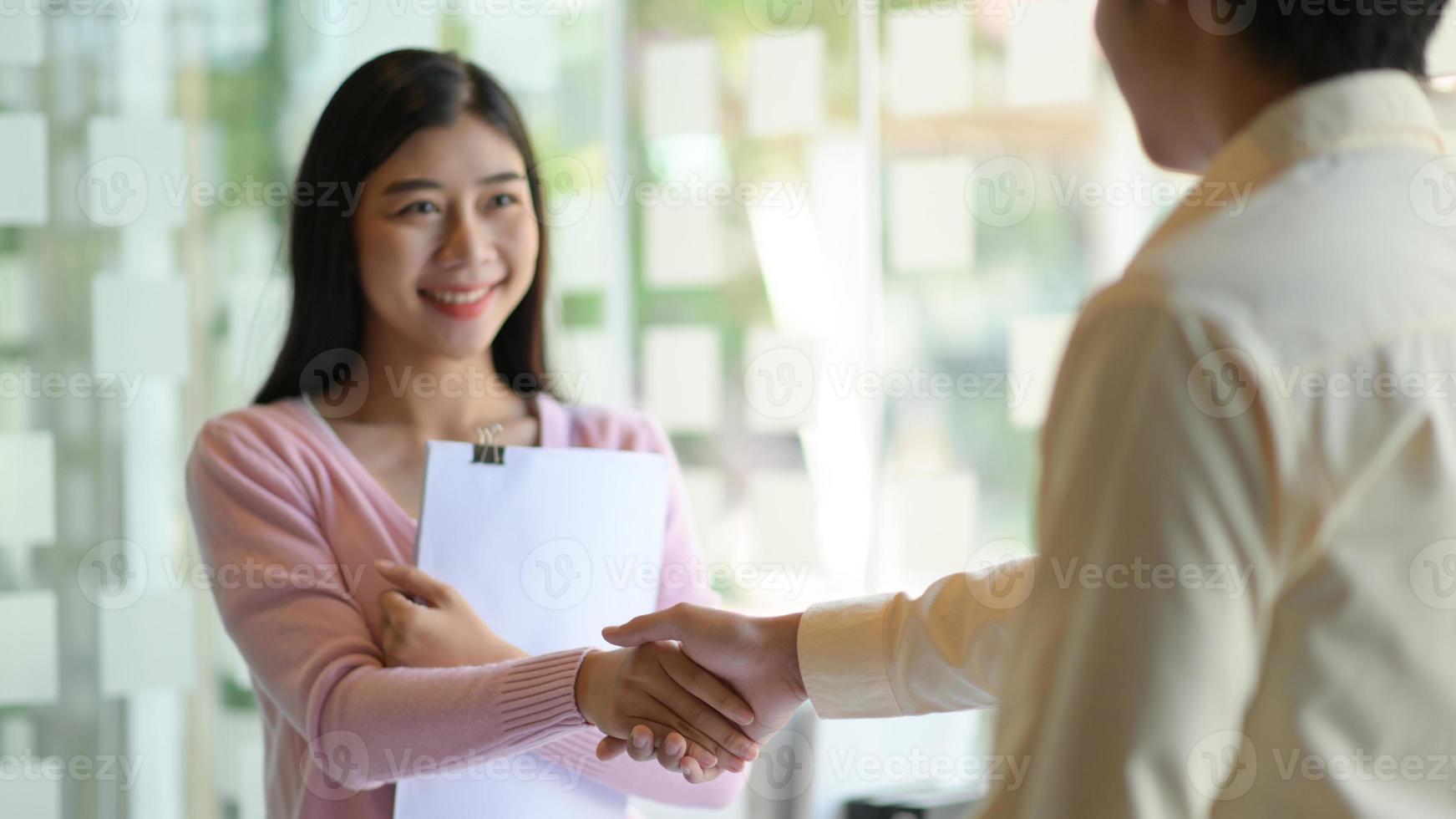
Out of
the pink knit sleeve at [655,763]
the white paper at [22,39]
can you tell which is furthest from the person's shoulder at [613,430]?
the white paper at [22,39]

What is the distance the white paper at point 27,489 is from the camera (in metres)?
2.58

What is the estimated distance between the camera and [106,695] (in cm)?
265

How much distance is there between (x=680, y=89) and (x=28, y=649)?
7.71 feet

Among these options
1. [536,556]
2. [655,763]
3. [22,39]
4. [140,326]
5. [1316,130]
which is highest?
[22,39]

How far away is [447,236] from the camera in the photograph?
1757mm

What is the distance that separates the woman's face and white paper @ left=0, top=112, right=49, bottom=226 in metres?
1.16

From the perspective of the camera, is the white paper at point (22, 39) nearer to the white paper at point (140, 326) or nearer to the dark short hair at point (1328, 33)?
the white paper at point (140, 326)

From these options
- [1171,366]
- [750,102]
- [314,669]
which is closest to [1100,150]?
[750,102]

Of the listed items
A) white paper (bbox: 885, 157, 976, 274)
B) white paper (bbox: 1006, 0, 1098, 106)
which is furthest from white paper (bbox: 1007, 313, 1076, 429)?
white paper (bbox: 1006, 0, 1098, 106)

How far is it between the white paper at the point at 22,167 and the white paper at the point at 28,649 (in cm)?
73

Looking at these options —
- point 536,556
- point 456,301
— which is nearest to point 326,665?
point 536,556

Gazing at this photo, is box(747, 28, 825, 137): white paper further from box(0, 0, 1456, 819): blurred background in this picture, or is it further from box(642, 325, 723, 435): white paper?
box(642, 325, 723, 435): white paper

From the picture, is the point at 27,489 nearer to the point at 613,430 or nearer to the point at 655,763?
the point at 613,430

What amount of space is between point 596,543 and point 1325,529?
3.34ft
